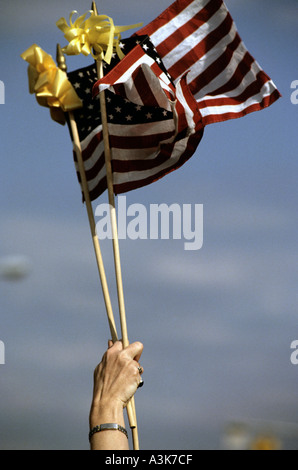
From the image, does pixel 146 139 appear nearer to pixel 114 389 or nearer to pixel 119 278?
pixel 119 278

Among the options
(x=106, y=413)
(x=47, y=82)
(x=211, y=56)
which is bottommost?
(x=106, y=413)

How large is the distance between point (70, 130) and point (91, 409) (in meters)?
2.46

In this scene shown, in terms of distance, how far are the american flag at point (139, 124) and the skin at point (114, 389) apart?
7.07 ft

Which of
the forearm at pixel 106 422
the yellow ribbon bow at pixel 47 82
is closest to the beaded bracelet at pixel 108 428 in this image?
the forearm at pixel 106 422

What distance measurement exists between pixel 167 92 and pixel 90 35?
976 mm

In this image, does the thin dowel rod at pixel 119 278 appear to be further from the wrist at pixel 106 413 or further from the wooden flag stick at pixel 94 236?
the wrist at pixel 106 413

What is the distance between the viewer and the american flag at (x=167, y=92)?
19.2ft

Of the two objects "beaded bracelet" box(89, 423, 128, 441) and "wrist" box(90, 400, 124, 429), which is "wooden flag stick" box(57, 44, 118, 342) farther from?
"beaded bracelet" box(89, 423, 128, 441)

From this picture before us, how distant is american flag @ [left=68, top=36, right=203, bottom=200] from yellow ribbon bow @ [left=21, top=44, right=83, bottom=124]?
0.52m

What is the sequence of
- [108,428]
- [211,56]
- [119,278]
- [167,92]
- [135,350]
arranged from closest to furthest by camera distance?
[108,428] < [135,350] < [119,278] < [167,92] < [211,56]

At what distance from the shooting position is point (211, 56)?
6996mm

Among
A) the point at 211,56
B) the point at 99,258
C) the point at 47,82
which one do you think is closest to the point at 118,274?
the point at 99,258

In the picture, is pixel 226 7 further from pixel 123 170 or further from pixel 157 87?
pixel 123 170

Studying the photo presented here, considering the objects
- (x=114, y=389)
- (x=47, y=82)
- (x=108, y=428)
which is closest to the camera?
(x=108, y=428)
